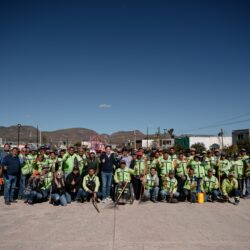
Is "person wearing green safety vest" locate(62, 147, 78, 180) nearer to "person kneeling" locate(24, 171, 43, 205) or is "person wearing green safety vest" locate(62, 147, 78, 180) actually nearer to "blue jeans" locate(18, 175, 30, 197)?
"person kneeling" locate(24, 171, 43, 205)

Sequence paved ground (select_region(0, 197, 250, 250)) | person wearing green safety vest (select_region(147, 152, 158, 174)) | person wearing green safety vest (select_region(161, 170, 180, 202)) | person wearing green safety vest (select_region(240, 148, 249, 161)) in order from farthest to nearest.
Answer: person wearing green safety vest (select_region(240, 148, 249, 161)) < person wearing green safety vest (select_region(147, 152, 158, 174)) < person wearing green safety vest (select_region(161, 170, 180, 202)) < paved ground (select_region(0, 197, 250, 250))

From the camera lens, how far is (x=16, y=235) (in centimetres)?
568

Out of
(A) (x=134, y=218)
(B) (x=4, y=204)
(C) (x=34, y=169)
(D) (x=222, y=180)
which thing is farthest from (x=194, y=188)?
(B) (x=4, y=204)

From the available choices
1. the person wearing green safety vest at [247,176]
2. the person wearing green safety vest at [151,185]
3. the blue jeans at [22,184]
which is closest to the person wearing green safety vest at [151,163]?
the person wearing green safety vest at [151,185]

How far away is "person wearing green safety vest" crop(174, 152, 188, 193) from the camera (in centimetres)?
1002

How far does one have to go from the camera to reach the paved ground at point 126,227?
17.1 feet

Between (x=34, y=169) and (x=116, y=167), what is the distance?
10.6 feet

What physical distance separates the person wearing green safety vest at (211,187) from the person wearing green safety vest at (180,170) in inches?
33.3

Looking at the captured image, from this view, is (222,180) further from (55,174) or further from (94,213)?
(55,174)

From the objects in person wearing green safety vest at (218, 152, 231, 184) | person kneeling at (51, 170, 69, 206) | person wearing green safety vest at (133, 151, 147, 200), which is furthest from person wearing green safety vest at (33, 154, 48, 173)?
person wearing green safety vest at (218, 152, 231, 184)

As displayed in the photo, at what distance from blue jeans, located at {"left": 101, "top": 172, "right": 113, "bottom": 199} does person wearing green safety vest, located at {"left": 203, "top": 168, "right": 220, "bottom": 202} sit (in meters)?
3.64

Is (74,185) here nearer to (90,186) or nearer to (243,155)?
(90,186)

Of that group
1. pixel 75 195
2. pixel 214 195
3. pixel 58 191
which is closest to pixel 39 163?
pixel 58 191

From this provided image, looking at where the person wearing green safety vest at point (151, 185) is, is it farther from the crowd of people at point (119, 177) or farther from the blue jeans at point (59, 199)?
Result: the blue jeans at point (59, 199)
